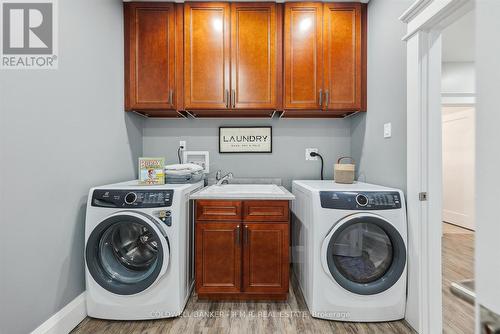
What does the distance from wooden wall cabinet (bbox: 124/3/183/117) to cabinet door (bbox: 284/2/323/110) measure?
40.9 inches

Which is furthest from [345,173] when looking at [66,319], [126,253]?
[66,319]

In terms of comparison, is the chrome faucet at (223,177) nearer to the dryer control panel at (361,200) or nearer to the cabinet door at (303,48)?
the cabinet door at (303,48)

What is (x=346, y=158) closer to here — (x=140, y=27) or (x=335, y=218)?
(x=335, y=218)

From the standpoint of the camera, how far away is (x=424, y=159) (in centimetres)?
153

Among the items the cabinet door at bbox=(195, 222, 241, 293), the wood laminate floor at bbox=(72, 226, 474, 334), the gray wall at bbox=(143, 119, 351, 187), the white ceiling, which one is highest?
the white ceiling

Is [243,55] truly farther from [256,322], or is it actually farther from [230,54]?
[256,322]

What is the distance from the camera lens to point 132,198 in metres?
1.65

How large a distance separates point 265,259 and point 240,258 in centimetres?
19

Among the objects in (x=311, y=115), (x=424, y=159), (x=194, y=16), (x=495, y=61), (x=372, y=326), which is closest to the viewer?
(x=495, y=61)

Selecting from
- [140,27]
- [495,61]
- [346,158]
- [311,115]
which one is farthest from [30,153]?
[346,158]

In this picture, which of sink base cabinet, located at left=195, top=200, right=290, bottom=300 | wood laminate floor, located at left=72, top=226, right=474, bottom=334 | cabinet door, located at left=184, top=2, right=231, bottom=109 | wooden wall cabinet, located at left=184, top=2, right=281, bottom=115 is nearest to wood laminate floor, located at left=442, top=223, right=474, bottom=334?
wood laminate floor, located at left=72, top=226, right=474, bottom=334

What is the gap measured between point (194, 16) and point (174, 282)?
7.20 ft

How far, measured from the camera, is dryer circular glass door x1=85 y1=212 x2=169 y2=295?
5.27 ft

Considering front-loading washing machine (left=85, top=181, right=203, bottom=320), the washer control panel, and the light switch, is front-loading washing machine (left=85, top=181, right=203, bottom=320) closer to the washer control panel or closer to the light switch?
the washer control panel
